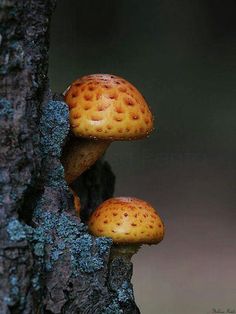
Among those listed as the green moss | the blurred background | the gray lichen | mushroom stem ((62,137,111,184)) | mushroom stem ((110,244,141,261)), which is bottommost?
the green moss

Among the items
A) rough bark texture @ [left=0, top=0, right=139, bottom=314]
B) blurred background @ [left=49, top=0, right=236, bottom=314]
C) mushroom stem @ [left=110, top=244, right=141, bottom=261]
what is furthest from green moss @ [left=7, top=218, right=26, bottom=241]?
blurred background @ [left=49, top=0, right=236, bottom=314]

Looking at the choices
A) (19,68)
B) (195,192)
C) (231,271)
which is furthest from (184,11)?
(19,68)

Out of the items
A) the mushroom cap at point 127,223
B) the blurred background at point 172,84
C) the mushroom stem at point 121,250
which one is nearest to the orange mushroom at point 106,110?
the mushroom cap at point 127,223

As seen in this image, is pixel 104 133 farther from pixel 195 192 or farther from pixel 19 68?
pixel 195 192

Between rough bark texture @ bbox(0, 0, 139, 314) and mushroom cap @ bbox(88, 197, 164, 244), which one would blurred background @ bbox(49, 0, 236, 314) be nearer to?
mushroom cap @ bbox(88, 197, 164, 244)

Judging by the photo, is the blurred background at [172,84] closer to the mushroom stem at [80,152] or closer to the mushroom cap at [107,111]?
the mushroom stem at [80,152]

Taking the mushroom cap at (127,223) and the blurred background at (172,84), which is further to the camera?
the blurred background at (172,84)
